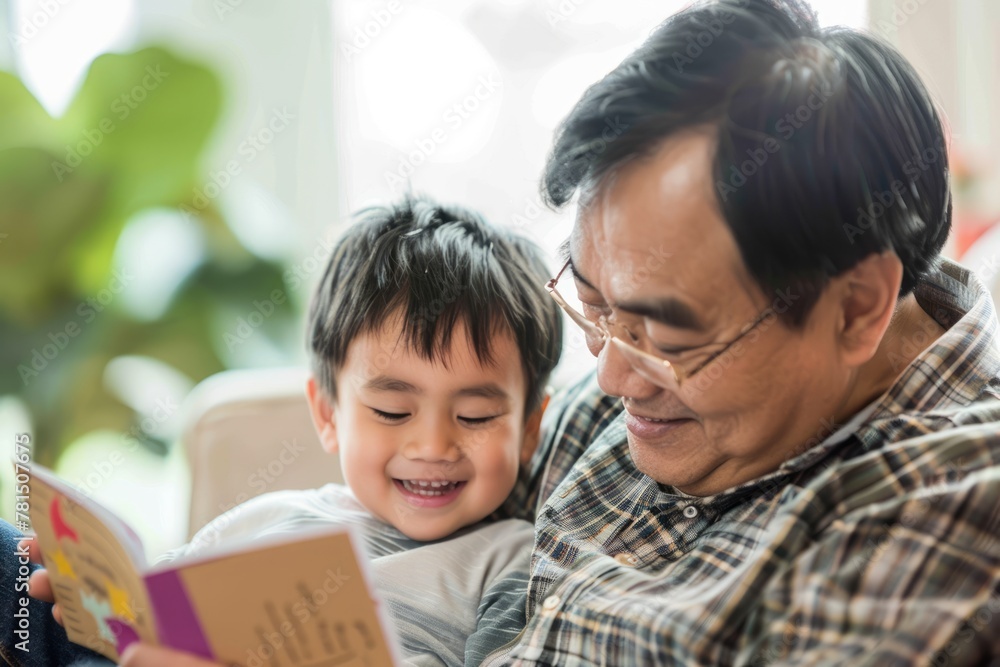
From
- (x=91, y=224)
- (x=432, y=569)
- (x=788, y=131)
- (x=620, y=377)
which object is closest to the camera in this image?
(x=788, y=131)

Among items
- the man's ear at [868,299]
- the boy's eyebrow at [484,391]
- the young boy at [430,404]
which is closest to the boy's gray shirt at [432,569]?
the young boy at [430,404]

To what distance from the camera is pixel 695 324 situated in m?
1.09

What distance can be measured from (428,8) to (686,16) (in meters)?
1.96

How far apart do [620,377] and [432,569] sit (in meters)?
0.45

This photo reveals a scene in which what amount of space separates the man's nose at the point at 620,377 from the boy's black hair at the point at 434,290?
332 millimetres

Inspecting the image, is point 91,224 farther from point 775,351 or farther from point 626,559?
point 775,351

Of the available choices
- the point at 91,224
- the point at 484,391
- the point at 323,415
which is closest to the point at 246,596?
the point at 484,391

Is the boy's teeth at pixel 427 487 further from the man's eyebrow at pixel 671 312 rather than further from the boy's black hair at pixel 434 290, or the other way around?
the man's eyebrow at pixel 671 312

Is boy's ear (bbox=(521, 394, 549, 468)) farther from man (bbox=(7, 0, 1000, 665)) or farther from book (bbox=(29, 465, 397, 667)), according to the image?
book (bbox=(29, 465, 397, 667))

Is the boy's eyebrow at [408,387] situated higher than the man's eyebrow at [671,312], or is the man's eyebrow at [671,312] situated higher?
the man's eyebrow at [671,312]

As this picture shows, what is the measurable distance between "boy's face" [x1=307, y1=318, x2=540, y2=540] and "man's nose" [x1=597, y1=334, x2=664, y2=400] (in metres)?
0.33

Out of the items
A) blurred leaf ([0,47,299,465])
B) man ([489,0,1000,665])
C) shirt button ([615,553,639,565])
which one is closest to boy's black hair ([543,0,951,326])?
man ([489,0,1000,665])

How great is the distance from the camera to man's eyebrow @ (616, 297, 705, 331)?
1.08m

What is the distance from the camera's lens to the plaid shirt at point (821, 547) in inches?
35.2
